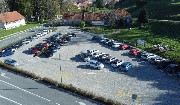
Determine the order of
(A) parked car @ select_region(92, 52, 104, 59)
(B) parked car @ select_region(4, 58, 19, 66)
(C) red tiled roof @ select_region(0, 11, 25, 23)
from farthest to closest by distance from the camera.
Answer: (C) red tiled roof @ select_region(0, 11, 25, 23), (A) parked car @ select_region(92, 52, 104, 59), (B) parked car @ select_region(4, 58, 19, 66)

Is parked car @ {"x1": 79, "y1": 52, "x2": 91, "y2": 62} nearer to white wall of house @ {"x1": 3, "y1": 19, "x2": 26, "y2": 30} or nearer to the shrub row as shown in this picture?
the shrub row

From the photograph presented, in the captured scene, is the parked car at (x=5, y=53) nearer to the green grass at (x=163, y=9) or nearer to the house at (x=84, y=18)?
the house at (x=84, y=18)

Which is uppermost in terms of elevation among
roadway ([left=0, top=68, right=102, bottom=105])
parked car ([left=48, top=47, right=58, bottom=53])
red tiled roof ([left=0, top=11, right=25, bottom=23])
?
red tiled roof ([left=0, top=11, right=25, bottom=23])

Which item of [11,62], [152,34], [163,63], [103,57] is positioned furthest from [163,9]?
[11,62]

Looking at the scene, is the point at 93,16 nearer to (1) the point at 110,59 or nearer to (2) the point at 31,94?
(1) the point at 110,59

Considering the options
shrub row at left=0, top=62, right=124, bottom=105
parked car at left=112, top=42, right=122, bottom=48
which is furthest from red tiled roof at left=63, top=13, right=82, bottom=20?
shrub row at left=0, top=62, right=124, bottom=105

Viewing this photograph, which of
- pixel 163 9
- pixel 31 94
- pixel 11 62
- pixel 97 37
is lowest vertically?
pixel 31 94

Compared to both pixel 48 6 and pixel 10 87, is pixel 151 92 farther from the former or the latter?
pixel 48 6
